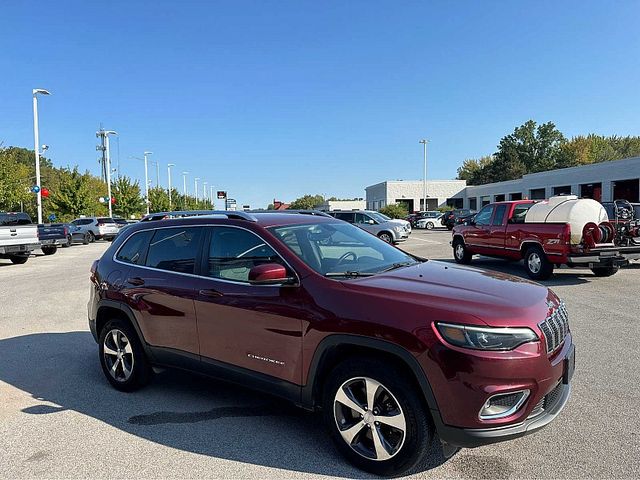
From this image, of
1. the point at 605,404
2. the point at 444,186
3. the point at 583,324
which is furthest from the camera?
the point at 444,186

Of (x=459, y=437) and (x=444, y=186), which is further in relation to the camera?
(x=444, y=186)

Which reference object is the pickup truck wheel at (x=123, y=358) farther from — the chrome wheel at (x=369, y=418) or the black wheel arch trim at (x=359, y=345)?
the chrome wheel at (x=369, y=418)

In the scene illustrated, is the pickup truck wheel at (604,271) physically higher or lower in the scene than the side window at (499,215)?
lower

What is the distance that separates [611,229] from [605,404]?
7.97m

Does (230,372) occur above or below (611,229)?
below

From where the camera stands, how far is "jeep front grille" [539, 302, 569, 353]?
10.3 ft

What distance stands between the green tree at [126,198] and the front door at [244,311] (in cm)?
5984

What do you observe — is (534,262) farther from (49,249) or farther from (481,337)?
(49,249)

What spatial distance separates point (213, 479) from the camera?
3.22 m

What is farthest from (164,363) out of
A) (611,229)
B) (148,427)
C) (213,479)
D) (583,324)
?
(611,229)

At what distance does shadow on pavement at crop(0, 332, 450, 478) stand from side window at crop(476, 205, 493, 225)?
10572 mm

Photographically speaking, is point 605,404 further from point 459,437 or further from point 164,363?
point 164,363

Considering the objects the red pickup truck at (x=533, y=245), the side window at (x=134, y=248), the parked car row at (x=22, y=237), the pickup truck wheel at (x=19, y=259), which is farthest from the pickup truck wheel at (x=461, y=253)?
the pickup truck wheel at (x=19, y=259)

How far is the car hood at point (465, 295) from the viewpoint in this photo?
300cm
